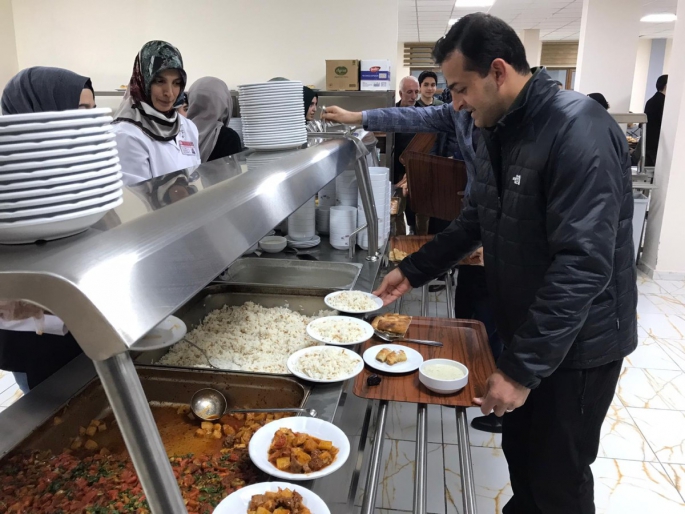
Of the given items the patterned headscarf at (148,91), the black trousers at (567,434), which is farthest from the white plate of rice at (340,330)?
the patterned headscarf at (148,91)

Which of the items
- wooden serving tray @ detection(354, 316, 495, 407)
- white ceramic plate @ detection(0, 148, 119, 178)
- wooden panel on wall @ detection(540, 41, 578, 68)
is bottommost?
wooden serving tray @ detection(354, 316, 495, 407)

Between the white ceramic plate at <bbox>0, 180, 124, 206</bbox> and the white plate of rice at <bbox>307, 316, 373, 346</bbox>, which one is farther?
the white plate of rice at <bbox>307, 316, 373, 346</bbox>

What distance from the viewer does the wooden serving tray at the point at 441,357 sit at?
4.27 ft

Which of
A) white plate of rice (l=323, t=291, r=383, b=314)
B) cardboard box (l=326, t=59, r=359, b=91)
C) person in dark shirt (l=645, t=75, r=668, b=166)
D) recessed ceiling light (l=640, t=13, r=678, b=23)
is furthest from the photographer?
recessed ceiling light (l=640, t=13, r=678, b=23)

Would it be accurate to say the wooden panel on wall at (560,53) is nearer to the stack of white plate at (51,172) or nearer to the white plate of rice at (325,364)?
the white plate of rice at (325,364)

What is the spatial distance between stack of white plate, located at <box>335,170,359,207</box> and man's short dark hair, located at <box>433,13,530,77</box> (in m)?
1.09

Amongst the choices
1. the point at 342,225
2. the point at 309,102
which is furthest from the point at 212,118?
the point at 342,225

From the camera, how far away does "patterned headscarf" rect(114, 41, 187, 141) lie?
2.01 metres

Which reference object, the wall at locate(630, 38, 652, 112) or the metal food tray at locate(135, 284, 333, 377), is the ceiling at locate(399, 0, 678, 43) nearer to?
the wall at locate(630, 38, 652, 112)

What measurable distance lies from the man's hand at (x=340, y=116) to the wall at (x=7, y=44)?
188 inches

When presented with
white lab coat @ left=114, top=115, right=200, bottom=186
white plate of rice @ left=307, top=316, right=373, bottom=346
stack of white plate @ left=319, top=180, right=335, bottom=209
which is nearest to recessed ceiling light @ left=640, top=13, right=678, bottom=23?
stack of white plate @ left=319, top=180, right=335, bottom=209

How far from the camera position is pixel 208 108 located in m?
3.19

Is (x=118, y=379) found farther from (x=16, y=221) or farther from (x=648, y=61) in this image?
(x=648, y=61)

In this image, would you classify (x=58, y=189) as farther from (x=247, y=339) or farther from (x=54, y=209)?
(x=247, y=339)
